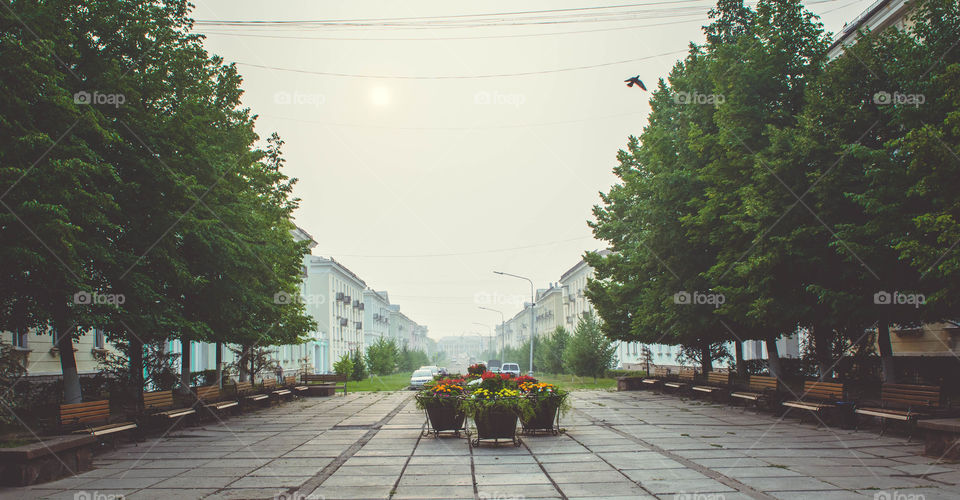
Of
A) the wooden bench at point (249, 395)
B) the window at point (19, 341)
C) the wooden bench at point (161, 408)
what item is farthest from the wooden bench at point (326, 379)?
the wooden bench at point (161, 408)

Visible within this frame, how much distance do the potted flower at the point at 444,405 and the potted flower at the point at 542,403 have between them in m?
1.31

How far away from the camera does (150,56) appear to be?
15891 mm

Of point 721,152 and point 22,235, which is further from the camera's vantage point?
point 721,152

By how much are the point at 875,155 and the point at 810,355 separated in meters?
13.4

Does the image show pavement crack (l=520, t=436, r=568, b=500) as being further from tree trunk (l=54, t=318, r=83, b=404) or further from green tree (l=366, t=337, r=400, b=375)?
green tree (l=366, t=337, r=400, b=375)

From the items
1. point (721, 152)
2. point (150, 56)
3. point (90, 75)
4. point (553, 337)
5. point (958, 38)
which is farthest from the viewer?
point (553, 337)

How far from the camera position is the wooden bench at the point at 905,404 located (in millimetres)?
12094

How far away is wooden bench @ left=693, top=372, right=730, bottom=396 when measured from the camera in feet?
71.3

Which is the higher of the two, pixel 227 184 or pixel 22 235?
pixel 227 184

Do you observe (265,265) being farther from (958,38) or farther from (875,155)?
(958,38)

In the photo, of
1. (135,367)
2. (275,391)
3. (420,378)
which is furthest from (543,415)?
(420,378)

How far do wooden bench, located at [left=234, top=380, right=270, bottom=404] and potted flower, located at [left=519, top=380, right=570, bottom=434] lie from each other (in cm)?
1145

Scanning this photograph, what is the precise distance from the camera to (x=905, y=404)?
13.5m


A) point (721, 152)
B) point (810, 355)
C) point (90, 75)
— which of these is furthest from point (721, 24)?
point (90, 75)
